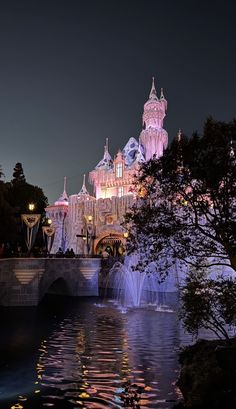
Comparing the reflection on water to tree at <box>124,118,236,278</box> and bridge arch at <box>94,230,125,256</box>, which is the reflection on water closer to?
tree at <box>124,118,236,278</box>

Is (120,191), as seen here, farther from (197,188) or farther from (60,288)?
(197,188)

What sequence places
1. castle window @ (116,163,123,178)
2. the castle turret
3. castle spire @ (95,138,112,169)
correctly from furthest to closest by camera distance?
castle spire @ (95,138,112,169), castle window @ (116,163,123,178), the castle turret

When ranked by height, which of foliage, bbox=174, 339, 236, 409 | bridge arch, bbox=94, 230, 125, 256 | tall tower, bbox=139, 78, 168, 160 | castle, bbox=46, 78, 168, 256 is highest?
tall tower, bbox=139, 78, 168, 160

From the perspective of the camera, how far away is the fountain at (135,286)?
35.8 metres

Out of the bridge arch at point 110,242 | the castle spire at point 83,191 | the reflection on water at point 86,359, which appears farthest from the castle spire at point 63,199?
the reflection on water at point 86,359

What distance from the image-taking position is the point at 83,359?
14172 millimetres

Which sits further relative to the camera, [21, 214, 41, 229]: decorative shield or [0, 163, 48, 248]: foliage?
[0, 163, 48, 248]: foliage

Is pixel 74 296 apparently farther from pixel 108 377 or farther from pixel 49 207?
pixel 49 207

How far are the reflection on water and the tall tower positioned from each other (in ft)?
169

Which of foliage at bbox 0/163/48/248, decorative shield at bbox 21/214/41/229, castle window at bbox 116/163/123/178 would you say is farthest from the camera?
castle window at bbox 116/163/123/178

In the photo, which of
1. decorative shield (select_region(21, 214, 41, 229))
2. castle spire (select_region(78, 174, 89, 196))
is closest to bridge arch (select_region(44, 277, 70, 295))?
decorative shield (select_region(21, 214, 41, 229))

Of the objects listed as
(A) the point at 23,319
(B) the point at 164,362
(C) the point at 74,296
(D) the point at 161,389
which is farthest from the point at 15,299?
(D) the point at 161,389

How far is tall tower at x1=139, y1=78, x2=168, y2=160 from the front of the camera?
7311cm

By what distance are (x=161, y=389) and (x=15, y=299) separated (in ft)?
67.6
